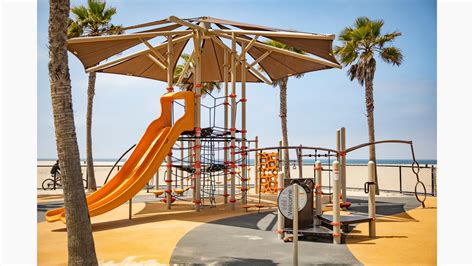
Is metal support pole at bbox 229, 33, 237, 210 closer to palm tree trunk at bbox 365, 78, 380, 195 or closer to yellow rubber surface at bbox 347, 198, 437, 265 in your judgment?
yellow rubber surface at bbox 347, 198, 437, 265

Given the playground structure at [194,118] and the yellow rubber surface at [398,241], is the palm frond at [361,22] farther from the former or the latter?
the yellow rubber surface at [398,241]

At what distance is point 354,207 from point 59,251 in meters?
8.37

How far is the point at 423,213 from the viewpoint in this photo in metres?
11.4

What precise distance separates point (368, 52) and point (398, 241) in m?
10.8

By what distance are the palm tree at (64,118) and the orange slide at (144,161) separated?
453 cm

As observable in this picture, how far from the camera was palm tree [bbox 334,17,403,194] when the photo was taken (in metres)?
16.6

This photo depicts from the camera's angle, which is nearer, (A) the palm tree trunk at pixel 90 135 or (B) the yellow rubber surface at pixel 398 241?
(B) the yellow rubber surface at pixel 398 241

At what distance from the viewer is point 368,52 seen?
56.3 feet

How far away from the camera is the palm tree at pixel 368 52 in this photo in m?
16.6

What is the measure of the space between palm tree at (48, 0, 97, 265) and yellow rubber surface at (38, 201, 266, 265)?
1692mm

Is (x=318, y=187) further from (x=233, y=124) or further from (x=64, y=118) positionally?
(x=64, y=118)

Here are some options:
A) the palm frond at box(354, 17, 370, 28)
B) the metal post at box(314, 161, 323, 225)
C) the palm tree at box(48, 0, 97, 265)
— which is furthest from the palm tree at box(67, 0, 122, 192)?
the palm tree at box(48, 0, 97, 265)

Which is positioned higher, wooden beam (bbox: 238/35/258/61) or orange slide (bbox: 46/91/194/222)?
wooden beam (bbox: 238/35/258/61)

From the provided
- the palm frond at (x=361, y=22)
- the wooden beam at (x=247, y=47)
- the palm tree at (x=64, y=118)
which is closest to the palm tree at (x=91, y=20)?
the wooden beam at (x=247, y=47)
